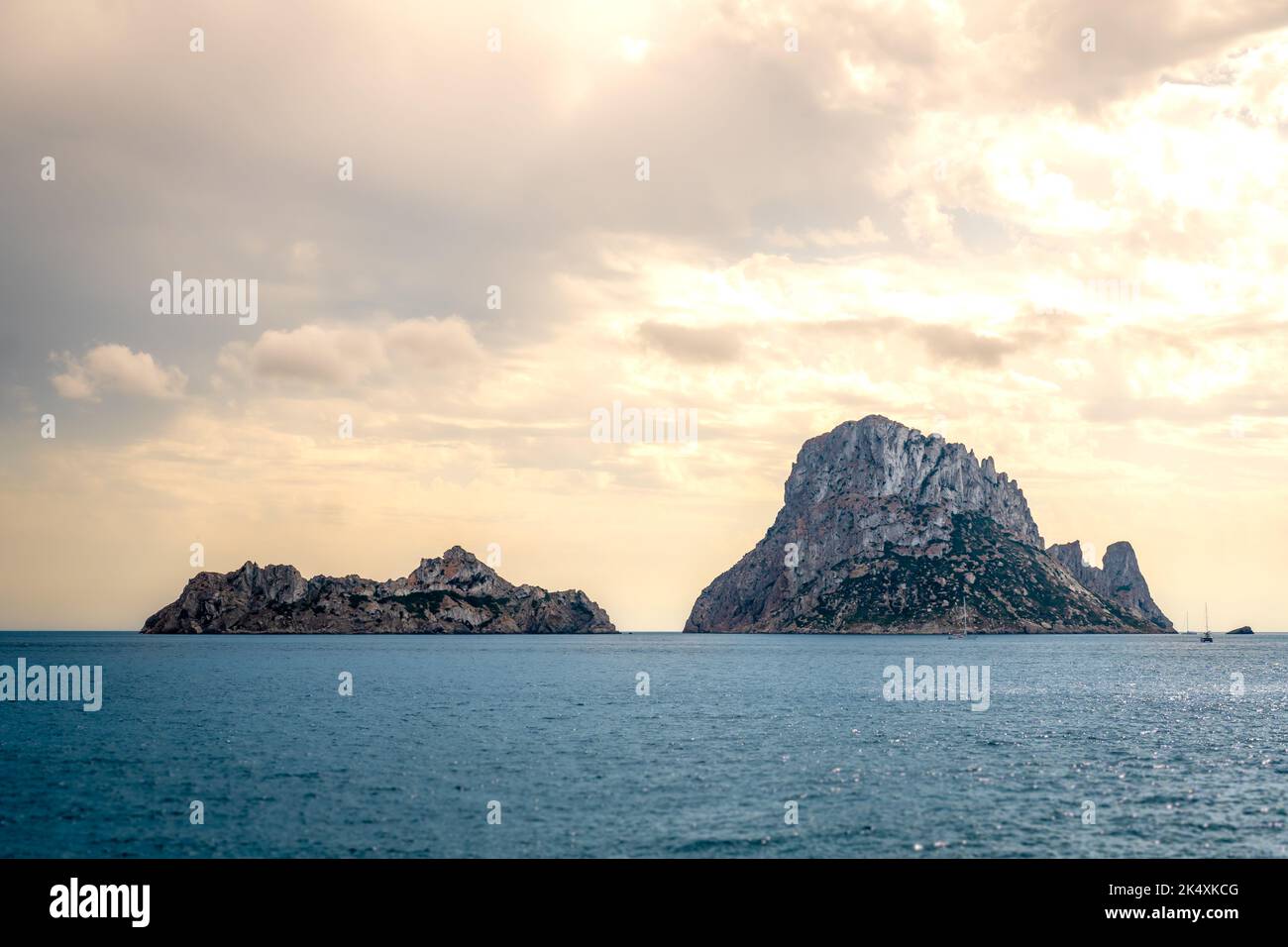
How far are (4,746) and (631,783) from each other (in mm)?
63423

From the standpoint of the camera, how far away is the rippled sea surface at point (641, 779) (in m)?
52.8

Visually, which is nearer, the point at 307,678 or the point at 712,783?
the point at 712,783

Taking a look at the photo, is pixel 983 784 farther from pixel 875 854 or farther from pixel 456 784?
pixel 456 784

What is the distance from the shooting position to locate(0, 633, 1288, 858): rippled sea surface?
52.8 meters

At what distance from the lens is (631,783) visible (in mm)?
68188

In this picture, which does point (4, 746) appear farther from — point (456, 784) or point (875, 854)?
point (875, 854)

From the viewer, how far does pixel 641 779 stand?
2766 inches

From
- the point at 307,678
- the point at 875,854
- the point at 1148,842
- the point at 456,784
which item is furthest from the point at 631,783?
the point at 307,678

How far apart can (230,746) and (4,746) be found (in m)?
22.2
